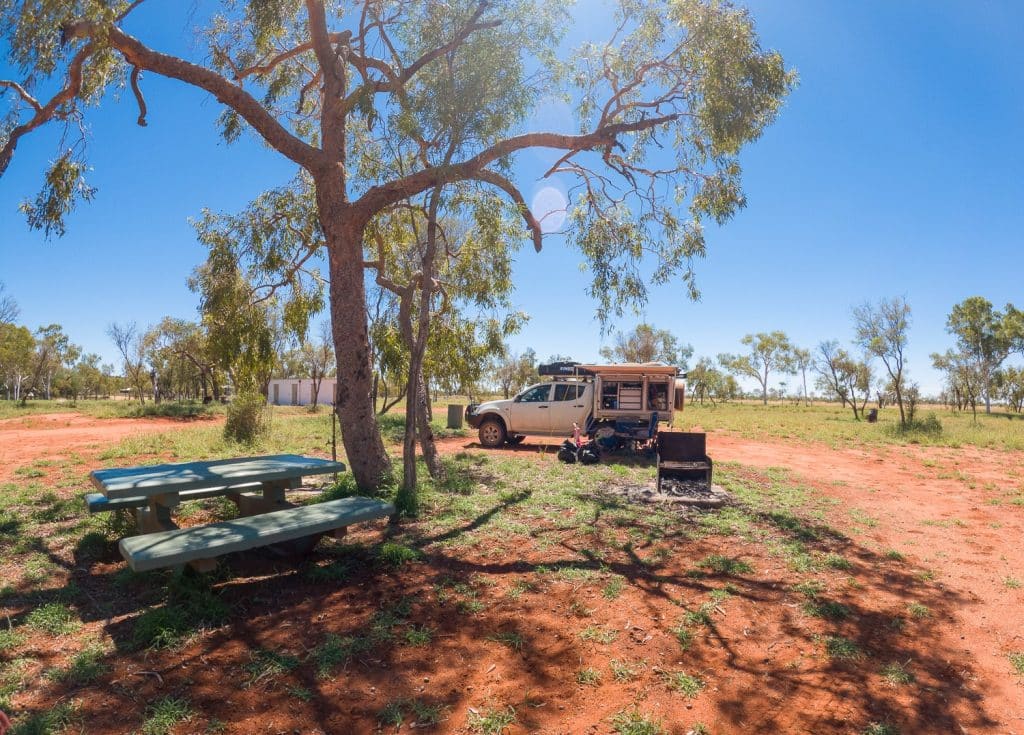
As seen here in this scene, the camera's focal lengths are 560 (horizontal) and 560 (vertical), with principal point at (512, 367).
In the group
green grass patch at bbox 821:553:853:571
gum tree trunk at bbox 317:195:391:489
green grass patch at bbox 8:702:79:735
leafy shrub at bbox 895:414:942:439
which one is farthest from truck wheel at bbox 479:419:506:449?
leafy shrub at bbox 895:414:942:439

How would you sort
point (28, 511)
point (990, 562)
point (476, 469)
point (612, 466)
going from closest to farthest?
point (990, 562) → point (28, 511) → point (476, 469) → point (612, 466)

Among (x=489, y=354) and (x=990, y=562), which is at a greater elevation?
(x=489, y=354)

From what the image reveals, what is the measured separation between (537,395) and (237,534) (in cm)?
1107

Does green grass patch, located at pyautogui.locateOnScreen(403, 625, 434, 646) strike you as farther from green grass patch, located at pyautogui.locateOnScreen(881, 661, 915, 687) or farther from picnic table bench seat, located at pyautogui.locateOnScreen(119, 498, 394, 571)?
green grass patch, located at pyautogui.locateOnScreen(881, 661, 915, 687)

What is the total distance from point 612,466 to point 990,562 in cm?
591

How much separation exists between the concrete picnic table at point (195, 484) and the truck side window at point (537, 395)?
8.77 m

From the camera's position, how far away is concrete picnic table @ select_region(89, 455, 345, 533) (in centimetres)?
479

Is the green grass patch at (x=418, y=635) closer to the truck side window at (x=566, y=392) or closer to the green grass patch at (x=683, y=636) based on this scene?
the green grass patch at (x=683, y=636)

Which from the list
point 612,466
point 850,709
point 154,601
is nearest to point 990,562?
point 850,709

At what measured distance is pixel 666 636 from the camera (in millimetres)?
3891

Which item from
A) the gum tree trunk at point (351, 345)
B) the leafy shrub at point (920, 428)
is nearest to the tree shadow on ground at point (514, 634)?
the gum tree trunk at point (351, 345)

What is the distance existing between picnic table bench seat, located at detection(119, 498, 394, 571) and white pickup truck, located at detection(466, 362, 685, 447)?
8423mm

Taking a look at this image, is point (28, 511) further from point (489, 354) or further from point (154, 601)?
point (489, 354)

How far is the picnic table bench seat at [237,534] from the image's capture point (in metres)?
3.67
